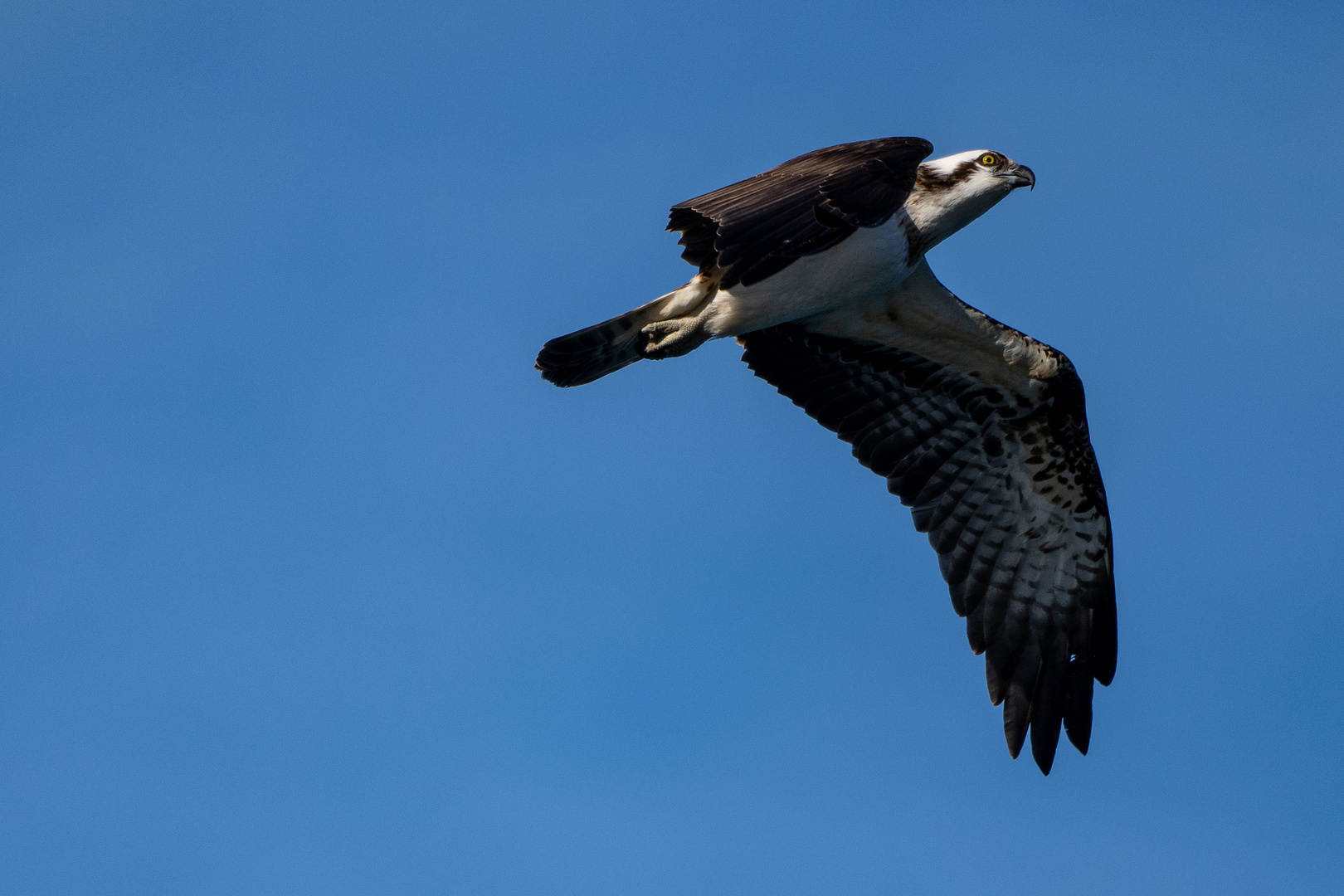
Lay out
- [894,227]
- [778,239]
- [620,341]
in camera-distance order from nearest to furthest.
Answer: [778,239]
[894,227]
[620,341]

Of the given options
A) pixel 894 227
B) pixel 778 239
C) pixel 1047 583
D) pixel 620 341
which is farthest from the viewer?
pixel 1047 583

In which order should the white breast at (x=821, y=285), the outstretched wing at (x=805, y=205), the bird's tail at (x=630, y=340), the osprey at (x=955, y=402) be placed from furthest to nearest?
the bird's tail at (x=630, y=340), the osprey at (x=955, y=402), the white breast at (x=821, y=285), the outstretched wing at (x=805, y=205)

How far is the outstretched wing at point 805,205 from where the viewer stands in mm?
7188

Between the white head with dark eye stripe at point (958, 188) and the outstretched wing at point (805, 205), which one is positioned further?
the white head with dark eye stripe at point (958, 188)

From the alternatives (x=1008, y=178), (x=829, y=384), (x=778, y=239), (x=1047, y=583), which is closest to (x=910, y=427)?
(x=829, y=384)

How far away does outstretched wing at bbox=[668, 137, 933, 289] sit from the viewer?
283 inches

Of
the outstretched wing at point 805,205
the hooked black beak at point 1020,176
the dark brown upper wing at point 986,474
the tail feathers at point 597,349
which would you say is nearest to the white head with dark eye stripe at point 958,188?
the hooked black beak at point 1020,176

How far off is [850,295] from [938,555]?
7.76ft

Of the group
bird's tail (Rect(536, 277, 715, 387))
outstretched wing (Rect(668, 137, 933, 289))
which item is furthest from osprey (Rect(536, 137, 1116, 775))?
outstretched wing (Rect(668, 137, 933, 289))

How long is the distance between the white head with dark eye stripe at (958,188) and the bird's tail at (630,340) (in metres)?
1.50

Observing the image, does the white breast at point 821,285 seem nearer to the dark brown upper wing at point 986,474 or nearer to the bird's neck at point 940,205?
the bird's neck at point 940,205

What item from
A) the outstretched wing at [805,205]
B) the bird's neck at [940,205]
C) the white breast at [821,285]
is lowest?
the outstretched wing at [805,205]

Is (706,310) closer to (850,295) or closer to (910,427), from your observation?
(850,295)

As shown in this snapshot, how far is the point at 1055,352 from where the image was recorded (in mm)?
10180
